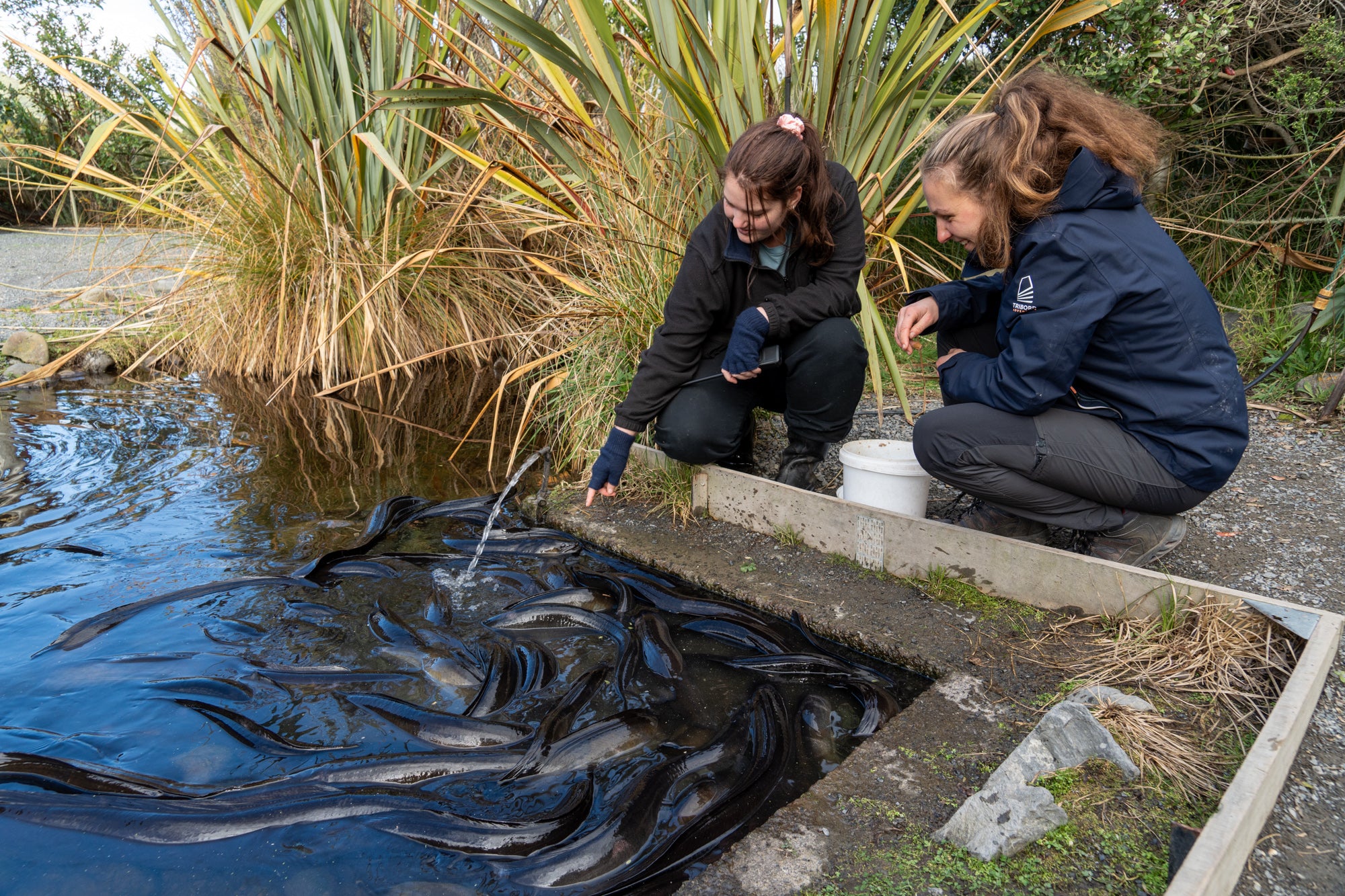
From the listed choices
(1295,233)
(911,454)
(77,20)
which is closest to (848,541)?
(911,454)

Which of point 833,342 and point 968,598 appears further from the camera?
point 833,342

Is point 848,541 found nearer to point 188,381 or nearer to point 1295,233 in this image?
point 1295,233

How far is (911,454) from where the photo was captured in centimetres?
272

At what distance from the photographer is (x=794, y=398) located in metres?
2.93

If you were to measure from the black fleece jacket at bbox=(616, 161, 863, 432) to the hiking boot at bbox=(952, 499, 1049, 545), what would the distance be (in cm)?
80

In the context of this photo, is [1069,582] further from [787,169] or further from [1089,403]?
[787,169]

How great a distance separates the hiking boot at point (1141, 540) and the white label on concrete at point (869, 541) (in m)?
0.59

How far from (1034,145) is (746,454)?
168 centimetres

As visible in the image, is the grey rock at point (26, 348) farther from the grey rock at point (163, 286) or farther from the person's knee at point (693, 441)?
the person's knee at point (693, 441)

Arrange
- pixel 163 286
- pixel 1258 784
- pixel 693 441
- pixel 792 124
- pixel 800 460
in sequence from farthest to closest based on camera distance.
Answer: pixel 163 286 → pixel 800 460 → pixel 693 441 → pixel 792 124 → pixel 1258 784

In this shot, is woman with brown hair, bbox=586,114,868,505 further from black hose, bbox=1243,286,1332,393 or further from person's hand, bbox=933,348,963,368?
black hose, bbox=1243,286,1332,393

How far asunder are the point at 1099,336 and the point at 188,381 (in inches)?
224

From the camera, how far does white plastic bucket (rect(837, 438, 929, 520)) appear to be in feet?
8.36

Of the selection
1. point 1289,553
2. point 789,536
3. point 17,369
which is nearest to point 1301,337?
point 1289,553
